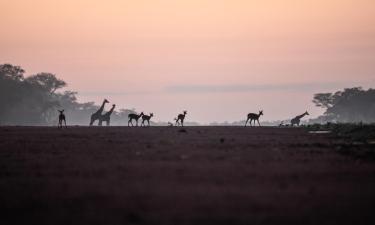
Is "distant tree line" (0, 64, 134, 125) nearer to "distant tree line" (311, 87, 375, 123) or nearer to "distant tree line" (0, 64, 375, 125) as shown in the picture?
"distant tree line" (0, 64, 375, 125)

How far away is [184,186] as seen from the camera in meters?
20.3

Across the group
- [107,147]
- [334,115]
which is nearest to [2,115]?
[334,115]

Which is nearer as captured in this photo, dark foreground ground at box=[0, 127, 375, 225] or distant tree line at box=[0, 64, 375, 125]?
dark foreground ground at box=[0, 127, 375, 225]

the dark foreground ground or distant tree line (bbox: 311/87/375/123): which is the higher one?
distant tree line (bbox: 311/87/375/123)

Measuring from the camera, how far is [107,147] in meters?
34.8

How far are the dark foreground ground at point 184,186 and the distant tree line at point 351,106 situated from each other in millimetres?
109148

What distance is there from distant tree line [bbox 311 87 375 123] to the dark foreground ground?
109 metres

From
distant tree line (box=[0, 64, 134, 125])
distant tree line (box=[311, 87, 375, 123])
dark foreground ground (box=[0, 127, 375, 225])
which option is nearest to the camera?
dark foreground ground (box=[0, 127, 375, 225])

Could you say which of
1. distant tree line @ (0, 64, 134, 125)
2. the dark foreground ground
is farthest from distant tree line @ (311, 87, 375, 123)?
the dark foreground ground

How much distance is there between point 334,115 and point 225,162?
12400 cm

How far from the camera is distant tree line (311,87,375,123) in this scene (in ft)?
457

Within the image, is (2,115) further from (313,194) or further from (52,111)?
(313,194)

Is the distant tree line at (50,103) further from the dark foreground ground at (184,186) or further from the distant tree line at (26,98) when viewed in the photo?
the dark foreground ground at (184,186)

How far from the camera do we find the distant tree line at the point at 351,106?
5482 inches
